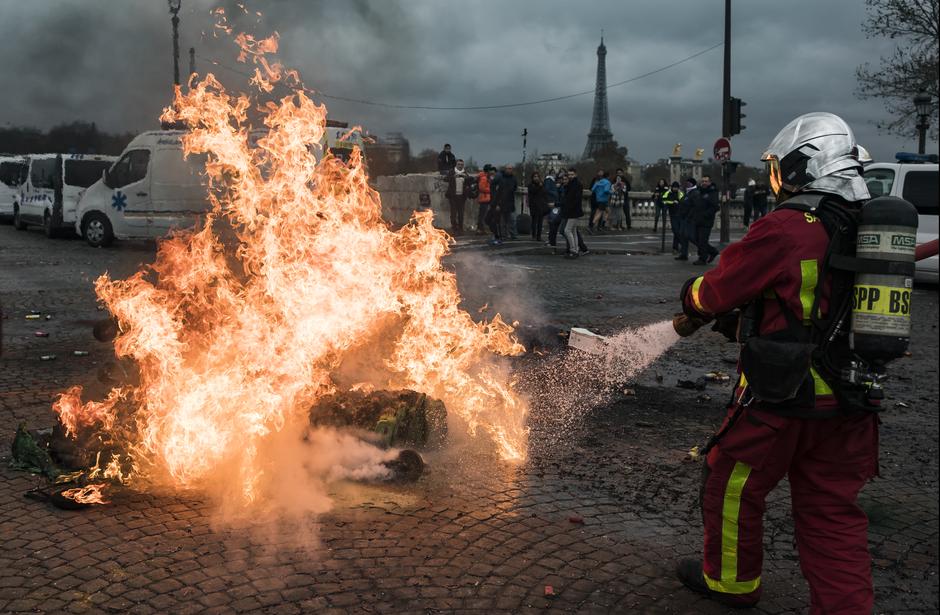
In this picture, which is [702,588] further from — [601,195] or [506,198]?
[601,195]

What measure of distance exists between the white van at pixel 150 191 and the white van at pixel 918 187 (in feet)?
44.4

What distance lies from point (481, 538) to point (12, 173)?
26.1 m

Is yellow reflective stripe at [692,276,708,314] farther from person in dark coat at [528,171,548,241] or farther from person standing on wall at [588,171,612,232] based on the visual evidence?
person standing on wall at [588,171,612,232]

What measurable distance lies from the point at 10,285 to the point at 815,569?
13.6 meters

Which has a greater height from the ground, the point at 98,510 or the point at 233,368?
the point at 233,368

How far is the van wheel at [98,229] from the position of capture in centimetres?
1870

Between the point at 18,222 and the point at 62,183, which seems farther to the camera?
the point at 18,222

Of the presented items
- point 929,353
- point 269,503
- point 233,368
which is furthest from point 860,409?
point 929,353

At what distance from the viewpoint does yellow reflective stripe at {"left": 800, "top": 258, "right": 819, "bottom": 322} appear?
10.6 feet

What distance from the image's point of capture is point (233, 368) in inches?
202

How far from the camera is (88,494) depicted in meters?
4.57

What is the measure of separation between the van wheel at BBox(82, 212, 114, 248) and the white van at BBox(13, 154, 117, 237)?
2.35 m

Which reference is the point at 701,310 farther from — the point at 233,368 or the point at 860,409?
the point at 233,368

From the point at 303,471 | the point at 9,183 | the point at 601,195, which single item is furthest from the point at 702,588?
the point at 9,183
